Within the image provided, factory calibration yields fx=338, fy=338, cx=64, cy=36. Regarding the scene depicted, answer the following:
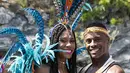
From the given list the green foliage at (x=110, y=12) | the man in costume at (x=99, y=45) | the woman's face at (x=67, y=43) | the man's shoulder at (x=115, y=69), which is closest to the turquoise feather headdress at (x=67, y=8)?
the woman's face at (x=67, y=43)

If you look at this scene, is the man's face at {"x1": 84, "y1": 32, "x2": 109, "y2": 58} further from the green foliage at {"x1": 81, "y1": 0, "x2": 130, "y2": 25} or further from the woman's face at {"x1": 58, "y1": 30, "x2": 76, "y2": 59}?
the green foliage at {"x1": 81, "y1": 0, "x2": 130, "y2": 25}

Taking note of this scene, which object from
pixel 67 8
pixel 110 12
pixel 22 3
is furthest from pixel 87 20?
pixel 67 8

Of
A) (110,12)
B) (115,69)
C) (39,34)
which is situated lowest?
(115,69)

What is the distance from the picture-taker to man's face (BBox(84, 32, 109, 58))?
2.52 m

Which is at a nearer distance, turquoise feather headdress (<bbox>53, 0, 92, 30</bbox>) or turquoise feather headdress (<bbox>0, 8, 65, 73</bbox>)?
turquoise feather headdress (<bbox>0, 8, 65, 73</bbox>)

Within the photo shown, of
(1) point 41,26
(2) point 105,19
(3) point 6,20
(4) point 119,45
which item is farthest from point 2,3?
(1) point 41,26

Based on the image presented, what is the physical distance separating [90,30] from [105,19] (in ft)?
16.2

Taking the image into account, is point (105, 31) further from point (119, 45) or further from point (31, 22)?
point (31, 22)

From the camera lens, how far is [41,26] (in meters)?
2.61

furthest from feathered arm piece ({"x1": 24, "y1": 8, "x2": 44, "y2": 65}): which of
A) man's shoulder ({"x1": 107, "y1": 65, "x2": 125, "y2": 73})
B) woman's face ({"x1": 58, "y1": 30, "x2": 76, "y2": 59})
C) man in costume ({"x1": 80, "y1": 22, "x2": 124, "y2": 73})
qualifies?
man's shoulder ({"x1": 107, "y1": 65, "x2": 125, "y2": 73})

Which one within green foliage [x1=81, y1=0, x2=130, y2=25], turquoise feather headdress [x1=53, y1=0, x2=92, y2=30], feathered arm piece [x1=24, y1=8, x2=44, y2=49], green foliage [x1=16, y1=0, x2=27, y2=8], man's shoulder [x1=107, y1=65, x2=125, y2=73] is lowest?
man's shoulder [x1=107, y1=65, x2=125, y2=73]

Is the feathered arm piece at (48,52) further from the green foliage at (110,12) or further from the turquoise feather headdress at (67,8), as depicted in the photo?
the green foliage at (110,12)

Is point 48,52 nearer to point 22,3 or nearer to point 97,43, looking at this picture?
point 97,43

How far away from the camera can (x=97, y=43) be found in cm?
252
